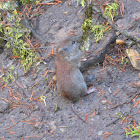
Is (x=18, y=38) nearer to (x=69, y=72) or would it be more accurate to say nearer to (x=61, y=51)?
(x=61, y=51)

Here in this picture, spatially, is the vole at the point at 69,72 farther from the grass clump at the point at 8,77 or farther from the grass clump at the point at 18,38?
the grass clump at the point at 8,77

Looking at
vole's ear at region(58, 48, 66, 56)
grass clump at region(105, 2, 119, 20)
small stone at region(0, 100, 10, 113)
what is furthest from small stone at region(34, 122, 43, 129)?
grass clump at region(105, 2, 119, 20)

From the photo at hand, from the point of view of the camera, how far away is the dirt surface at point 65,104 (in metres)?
3.75

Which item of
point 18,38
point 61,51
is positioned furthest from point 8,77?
point 61,51

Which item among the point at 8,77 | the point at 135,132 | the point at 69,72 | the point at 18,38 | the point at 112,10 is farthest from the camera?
the point at 18,38

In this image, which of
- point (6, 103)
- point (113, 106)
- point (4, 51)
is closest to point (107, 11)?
point (113, 106)

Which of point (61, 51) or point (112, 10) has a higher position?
point (112, 10)

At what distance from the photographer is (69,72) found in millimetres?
4242

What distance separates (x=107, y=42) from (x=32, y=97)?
2074 millimetres

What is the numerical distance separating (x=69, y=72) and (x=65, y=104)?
2.20 ft

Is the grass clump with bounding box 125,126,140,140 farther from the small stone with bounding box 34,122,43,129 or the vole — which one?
the small stone with bounding box 34,122,43,129

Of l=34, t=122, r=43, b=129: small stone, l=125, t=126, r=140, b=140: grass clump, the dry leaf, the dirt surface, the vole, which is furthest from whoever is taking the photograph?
the dry leaf

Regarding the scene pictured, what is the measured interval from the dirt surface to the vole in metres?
0.23

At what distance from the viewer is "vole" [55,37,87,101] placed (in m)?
4.19
